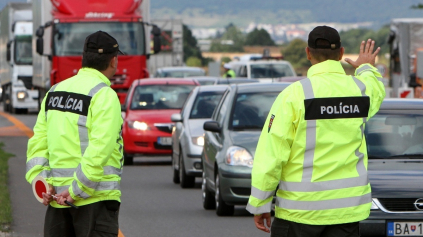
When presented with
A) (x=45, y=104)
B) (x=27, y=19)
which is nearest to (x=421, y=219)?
(x=45, y=104)

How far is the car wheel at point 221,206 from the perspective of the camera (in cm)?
1117

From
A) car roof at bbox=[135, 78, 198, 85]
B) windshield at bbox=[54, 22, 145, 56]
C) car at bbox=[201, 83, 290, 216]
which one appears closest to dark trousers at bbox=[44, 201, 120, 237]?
car at bbox=[201, 83, 290, 216]

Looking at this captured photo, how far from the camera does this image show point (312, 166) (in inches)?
199

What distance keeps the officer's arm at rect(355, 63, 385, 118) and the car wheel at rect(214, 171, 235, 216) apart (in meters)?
5.72

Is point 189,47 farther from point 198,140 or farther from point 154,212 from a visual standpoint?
point 154,212

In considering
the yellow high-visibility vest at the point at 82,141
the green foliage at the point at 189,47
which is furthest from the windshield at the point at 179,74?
the green foliage at the point at 189,47

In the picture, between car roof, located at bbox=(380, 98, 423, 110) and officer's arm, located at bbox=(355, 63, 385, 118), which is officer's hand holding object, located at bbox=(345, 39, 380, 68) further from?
car roof, located at bbox=(380, 98, 423, 110)

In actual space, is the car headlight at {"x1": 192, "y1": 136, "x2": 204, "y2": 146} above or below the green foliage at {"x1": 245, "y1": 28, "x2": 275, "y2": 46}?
above

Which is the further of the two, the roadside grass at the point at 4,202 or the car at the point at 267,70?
the car at the point at 267,70

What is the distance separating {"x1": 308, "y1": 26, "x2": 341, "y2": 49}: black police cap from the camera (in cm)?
520

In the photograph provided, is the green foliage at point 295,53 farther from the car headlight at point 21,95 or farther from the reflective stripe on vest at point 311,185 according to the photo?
the reflective stripe on vest at point 311,185

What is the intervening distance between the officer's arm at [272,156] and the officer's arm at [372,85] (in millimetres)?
504

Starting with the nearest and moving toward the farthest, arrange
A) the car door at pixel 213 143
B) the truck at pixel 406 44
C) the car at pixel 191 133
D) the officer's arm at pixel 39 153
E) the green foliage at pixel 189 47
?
the officer's arm at pixel 39 153 < the car door at pixel 213 143 < the car at pixel 191 133 < the truck at pixel 406 44 < the green foliage at pixel 189 47

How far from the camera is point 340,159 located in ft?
16.6
